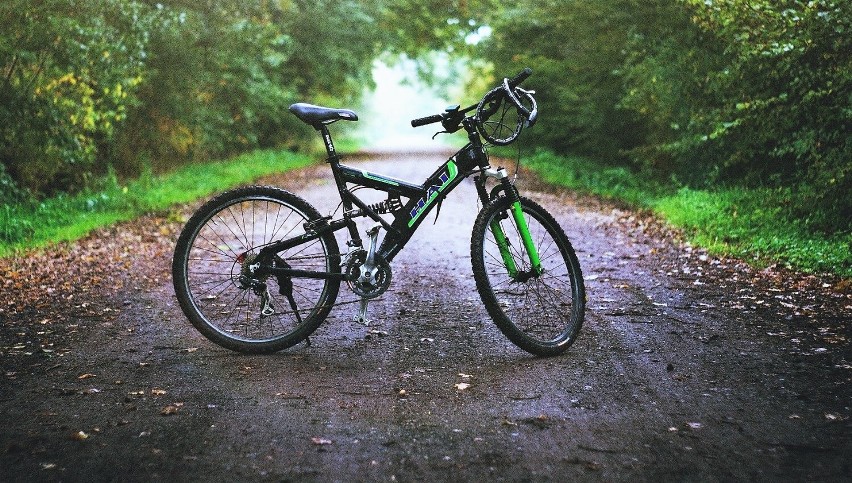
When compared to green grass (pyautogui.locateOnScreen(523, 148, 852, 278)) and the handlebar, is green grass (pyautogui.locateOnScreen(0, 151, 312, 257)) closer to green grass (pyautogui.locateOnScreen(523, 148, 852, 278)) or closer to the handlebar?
the handlebar

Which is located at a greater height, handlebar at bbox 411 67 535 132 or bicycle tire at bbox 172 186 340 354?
handlebar at bbox 411 67 535 132

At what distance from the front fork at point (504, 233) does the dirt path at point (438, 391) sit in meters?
0.47

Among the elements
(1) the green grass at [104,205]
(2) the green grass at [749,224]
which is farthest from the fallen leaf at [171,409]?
(2) the green grass at [749,224]

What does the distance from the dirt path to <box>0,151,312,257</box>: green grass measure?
7.14ft

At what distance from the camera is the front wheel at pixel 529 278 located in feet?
13.6

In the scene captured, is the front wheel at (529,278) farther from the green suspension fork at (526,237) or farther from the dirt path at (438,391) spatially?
the dirt path at (438,391)

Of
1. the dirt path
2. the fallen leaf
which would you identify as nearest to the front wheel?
the dirt path

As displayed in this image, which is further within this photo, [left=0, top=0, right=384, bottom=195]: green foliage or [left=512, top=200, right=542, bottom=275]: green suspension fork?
[left=0, top=0, right=384, bottom=195]: green foliage

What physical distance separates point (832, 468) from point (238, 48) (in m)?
16.6

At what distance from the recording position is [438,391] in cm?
364

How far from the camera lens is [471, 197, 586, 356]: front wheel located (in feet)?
13.6

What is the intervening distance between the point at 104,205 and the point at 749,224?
8.48m

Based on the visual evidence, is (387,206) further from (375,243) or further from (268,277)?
(268,277)

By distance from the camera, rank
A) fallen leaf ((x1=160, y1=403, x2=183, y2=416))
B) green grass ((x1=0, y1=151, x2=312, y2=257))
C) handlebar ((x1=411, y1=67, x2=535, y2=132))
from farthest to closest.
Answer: green grass ((x1=0, y1=151, x2=312, y2=257)) < handlebar ((x1=411, y1=67, x2=535, y2=132)) < fallen leaf ((x1=160, y1=403, x2=183, y2=416))
